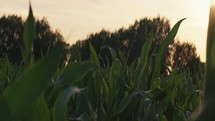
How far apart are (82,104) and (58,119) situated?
0.37 m

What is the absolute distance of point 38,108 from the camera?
551 millimetres

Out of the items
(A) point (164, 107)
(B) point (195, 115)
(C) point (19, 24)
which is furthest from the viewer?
(C) point (19, 24)

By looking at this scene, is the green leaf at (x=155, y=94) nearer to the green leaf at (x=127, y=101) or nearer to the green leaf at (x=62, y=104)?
the green leaf at (x=127, y=101)

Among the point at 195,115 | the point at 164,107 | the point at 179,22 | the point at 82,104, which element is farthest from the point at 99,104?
the point at 195,115

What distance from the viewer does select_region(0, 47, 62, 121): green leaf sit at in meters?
0.42

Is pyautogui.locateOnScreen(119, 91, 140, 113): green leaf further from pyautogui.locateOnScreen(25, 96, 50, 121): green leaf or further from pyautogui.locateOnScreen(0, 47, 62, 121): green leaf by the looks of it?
pyautogui.locateOnScreen(0, 47, 62, 121): green leaf

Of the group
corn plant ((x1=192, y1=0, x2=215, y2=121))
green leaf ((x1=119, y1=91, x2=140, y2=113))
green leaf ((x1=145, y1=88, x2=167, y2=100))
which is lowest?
corn plant ((x1=192, y1=0, x2=215, y2=121))

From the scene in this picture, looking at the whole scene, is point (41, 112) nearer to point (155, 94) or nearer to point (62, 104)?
point (62, 104)

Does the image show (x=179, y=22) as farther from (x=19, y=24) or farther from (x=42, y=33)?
(x=19, y=24)

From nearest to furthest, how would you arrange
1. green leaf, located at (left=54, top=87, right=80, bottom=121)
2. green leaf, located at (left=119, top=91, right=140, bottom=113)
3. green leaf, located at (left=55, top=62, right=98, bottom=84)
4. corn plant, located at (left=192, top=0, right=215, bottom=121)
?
corn plant, located at (left=192, top=0, right=215, bottom=121)
green leaf, located at (left=54, top=87, right=80, bottom=121)
green leaf, located at (left=55, top=62, right=98, bottom=84)
green leaf, located at (left=119, top=91, right=140, bottom=113)

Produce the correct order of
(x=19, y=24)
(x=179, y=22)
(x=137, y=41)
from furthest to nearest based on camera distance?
1. (x=19, y=24)
2. (x=137, y=41)
3. (x=179, y=22)

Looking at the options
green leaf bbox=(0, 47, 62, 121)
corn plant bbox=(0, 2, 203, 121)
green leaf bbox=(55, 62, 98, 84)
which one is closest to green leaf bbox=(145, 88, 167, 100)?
corn plant bbox=(0, 2, 203, 121)

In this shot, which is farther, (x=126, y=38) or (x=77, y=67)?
(x=126, y=38)

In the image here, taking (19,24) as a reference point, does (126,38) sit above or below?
below
